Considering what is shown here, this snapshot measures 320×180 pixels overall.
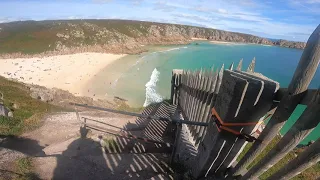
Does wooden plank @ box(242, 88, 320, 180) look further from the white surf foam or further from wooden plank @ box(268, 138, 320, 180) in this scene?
the white surf foam

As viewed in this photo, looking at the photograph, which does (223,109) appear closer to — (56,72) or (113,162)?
(113,162)

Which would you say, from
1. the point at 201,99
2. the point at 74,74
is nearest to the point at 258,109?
the point at 201,99

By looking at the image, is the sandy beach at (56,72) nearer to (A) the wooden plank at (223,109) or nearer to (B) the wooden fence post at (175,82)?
(B) the wooden fence post at (175,82)

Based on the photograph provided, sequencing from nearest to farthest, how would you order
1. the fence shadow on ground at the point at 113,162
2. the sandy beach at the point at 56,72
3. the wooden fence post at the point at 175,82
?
the fence shadow on ground at the point at 113,162, the wooden fence post at the point at 175,82, the sandy beach at the point at 56,72

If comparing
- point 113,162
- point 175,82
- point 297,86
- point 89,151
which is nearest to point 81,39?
point 175,82

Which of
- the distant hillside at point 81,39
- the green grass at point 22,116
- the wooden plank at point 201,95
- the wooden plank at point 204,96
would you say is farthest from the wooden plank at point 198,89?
the distant hillside at point 81,39

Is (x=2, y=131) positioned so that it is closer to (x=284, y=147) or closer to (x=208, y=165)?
(x=208, y=165)
